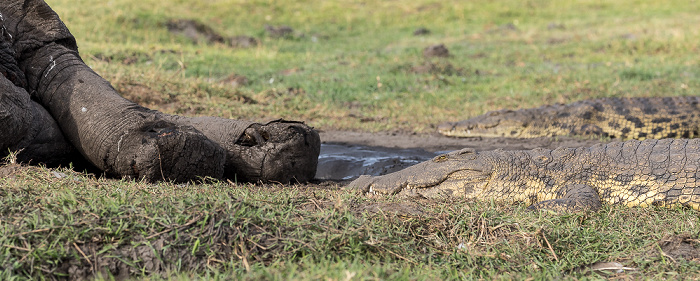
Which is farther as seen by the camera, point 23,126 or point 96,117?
point 96,117

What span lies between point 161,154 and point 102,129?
1.69 ft

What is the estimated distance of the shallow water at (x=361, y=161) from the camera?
538 centimetres

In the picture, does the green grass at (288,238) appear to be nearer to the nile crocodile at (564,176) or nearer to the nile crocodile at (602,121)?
the nile crocodile at (564,176)

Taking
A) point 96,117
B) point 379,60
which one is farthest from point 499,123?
point 96,117

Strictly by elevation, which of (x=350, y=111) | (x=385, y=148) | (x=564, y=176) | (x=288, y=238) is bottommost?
(x=350, y=111)

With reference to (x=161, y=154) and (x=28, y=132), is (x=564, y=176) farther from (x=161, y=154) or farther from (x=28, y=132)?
(x=28, y=132)

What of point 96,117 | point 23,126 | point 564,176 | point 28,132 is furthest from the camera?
point 564,176

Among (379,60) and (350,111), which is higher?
(379,60)

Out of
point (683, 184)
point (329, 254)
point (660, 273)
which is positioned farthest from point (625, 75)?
point (329, 254)

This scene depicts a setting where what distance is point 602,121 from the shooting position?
8.04 metres

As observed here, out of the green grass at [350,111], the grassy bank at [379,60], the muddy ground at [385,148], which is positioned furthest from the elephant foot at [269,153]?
the grassy bank at [379,60]

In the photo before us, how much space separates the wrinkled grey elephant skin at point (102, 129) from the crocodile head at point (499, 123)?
3.89m

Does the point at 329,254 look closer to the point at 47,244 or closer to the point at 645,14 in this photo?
the point at 47,244

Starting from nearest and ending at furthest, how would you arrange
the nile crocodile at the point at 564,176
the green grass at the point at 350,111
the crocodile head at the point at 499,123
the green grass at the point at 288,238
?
the green grass at the point at 288,238, the green grass at the point at 350,111, the nile crocodile at the point at 564,176, the crocodile head at the point at 499,123
